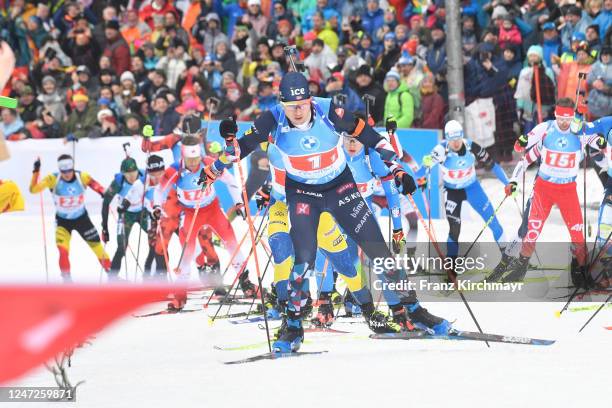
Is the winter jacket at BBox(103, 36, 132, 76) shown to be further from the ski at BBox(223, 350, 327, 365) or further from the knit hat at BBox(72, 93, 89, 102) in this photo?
the ski at BBox(223, 350, 327, 365)

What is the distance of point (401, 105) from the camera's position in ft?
50.3

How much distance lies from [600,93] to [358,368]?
8144 millimetres

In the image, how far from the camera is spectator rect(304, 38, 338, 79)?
15969 mm

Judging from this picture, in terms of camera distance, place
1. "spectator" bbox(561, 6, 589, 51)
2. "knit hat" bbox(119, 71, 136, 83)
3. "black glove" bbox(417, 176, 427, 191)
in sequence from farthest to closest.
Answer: "knit hat" bbox(119, 71, 136, 83) < "spectator" bbox(561, 6, 589, 51) < "black glove" bbox(417, 176, 427, 191)

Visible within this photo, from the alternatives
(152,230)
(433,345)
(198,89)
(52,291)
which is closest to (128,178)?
(152,230)

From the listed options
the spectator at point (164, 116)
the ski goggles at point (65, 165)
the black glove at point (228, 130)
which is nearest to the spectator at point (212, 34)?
the spectator at point (164, 116)

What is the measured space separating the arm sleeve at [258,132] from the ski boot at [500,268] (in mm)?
3497

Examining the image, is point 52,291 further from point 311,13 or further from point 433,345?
point 311,13

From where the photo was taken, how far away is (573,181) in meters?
10.1

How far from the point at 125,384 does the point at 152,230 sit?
532 centimetres

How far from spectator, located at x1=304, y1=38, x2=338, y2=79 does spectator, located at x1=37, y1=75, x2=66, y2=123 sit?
4.67 meters

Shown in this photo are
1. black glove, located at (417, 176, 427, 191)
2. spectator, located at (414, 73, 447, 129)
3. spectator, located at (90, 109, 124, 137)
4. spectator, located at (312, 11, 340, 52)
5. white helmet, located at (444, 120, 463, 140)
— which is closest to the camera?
white helmet, located at (444, 120, 463, 140)

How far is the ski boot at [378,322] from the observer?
7641 mm

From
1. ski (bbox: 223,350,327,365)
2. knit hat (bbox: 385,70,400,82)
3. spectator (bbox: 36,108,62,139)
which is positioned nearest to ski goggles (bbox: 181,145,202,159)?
ski (bbox: 223,350,327,365)
